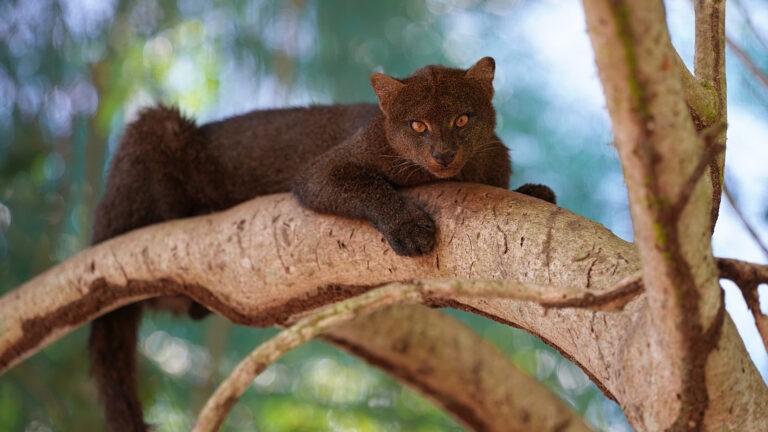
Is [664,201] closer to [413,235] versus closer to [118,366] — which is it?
[413,235]

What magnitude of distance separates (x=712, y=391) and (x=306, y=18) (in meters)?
5.85

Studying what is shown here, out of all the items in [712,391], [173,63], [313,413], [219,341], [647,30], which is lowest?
[712,391]

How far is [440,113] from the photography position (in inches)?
145

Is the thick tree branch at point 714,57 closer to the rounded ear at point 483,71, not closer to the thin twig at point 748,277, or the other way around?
the thin twig at point 748,277

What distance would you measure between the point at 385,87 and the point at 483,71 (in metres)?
0.48

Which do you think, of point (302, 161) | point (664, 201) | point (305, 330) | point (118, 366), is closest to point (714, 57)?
point (664, 201)

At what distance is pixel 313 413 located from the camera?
6676 mm

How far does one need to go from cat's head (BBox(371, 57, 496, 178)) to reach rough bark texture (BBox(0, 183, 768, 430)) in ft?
0.58

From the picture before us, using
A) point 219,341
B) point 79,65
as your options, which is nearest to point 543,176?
point 219,341

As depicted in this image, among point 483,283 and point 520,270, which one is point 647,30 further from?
point 520,270

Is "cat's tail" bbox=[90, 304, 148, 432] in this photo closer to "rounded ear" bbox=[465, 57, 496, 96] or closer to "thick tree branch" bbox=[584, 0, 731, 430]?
"rounded ear" bbox=[465, 57, 496, 96]

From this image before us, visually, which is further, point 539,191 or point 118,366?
point 118,366

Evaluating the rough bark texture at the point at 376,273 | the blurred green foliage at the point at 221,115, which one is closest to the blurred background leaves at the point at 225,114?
the blurred green foliage at the point at 221,115

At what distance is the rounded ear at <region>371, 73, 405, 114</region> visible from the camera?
3.81 metres
